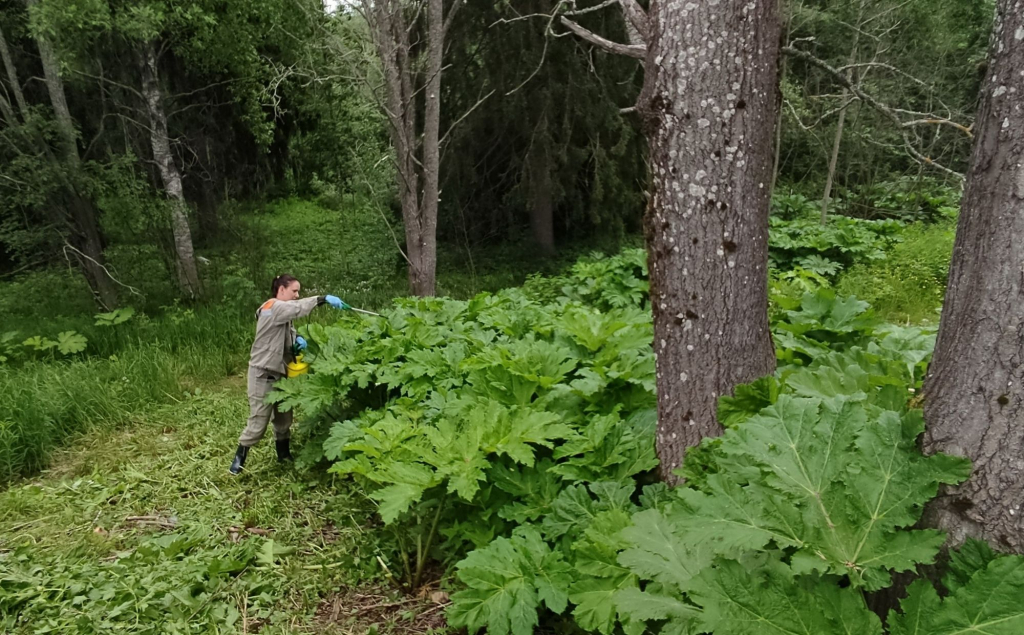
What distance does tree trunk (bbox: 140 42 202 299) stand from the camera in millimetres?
9133

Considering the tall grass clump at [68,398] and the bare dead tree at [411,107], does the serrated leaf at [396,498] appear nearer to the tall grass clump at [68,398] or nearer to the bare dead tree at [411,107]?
the tall grass clump at [68,398]

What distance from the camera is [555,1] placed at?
9.19m

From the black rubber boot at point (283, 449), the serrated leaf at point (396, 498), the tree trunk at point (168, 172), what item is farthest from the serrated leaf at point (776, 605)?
the tree trunk at point (168, 172)

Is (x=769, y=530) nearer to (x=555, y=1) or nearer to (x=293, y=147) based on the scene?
(x=555, y=1)

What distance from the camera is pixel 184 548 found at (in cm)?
355

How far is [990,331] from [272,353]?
4.11 metres

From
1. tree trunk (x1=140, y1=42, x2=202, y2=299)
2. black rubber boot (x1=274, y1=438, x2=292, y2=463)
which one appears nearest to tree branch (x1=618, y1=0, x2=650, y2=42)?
black rubber boot (x1=274, y1=438, x2=292, y2=463)

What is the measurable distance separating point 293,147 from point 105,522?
410 inches

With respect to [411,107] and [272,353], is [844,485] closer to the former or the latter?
[272,353]

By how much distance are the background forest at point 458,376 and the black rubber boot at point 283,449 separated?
23cm

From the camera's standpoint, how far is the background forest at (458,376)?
5.46 feet

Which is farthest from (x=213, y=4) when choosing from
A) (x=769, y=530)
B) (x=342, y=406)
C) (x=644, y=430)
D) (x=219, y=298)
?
(x=769, y=530)

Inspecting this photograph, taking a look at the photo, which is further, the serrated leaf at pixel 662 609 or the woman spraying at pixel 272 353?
the woman spraying at pixel 272 353

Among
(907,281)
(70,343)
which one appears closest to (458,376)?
(70,343)
